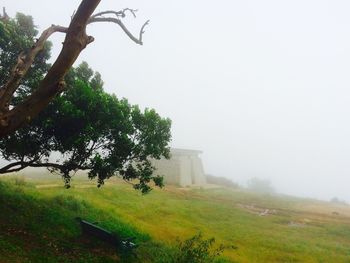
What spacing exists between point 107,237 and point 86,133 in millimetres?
5934

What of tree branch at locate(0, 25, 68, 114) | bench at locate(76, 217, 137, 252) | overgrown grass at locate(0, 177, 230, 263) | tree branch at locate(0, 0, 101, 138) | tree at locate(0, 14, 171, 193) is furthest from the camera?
bench at locate(76, 217, 137, 252)

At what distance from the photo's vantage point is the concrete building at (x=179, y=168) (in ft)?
197

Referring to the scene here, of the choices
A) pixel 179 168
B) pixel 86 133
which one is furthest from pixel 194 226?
pixel 179 168

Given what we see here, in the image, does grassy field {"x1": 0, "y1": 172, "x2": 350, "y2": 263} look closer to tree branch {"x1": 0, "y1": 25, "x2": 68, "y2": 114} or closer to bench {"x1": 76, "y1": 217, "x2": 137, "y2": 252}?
bench {"x1": 76, "y1": 217, "x2": 137, "y2": 252}

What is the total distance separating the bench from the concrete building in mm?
37666

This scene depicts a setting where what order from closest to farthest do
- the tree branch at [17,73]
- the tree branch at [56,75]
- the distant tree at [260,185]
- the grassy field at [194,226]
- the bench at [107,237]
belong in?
the tree branch at [56,75] → the tree branch at [17,73] → the bench at [107,237] → the grassy field at [194,226] → the distant tree at [260,185]

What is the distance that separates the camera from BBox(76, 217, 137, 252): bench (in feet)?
57.1

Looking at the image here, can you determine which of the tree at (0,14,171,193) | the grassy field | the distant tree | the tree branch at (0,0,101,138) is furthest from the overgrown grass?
the distant tree

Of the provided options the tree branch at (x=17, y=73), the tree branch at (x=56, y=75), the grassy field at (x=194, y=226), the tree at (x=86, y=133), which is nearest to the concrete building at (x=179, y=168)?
the grassy field at (x=194, y=226)

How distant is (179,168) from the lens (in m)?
59.9

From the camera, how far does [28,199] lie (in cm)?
2170

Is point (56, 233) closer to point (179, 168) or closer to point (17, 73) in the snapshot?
point (17, 73)

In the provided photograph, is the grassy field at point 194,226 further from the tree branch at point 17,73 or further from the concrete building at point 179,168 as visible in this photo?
the concrete building at point 179,168

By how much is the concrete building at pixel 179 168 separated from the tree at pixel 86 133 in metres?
38.2
